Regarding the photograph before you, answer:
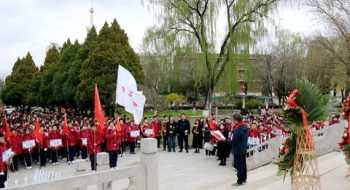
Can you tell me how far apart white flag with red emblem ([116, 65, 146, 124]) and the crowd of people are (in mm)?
5141

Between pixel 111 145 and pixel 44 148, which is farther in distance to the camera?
pixel 44 148

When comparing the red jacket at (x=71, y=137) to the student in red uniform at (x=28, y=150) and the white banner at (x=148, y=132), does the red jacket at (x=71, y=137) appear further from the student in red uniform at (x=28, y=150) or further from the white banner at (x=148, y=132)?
the white banner at (x=148, y=132)

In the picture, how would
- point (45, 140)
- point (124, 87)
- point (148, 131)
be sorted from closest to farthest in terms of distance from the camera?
point (124, 87), point (45, 140), point (148, 131)

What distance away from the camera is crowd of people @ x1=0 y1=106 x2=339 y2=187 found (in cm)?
1556

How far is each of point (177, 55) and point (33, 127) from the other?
14.0 metres

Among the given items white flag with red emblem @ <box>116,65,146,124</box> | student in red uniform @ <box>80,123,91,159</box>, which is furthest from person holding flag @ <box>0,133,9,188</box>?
student in red uniform @ <box>80,123,91,159</box>

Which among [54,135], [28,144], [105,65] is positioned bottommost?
[28,144]

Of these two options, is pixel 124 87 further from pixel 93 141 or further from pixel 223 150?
pixel 223 150

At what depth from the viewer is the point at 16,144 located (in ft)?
51.8

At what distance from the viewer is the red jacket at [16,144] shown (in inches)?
616

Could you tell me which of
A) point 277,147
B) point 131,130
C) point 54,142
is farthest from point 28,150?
point 277,147

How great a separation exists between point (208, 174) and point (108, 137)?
3998mm

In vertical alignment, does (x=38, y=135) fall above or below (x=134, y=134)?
above

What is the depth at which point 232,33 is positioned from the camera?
28.4 meters
